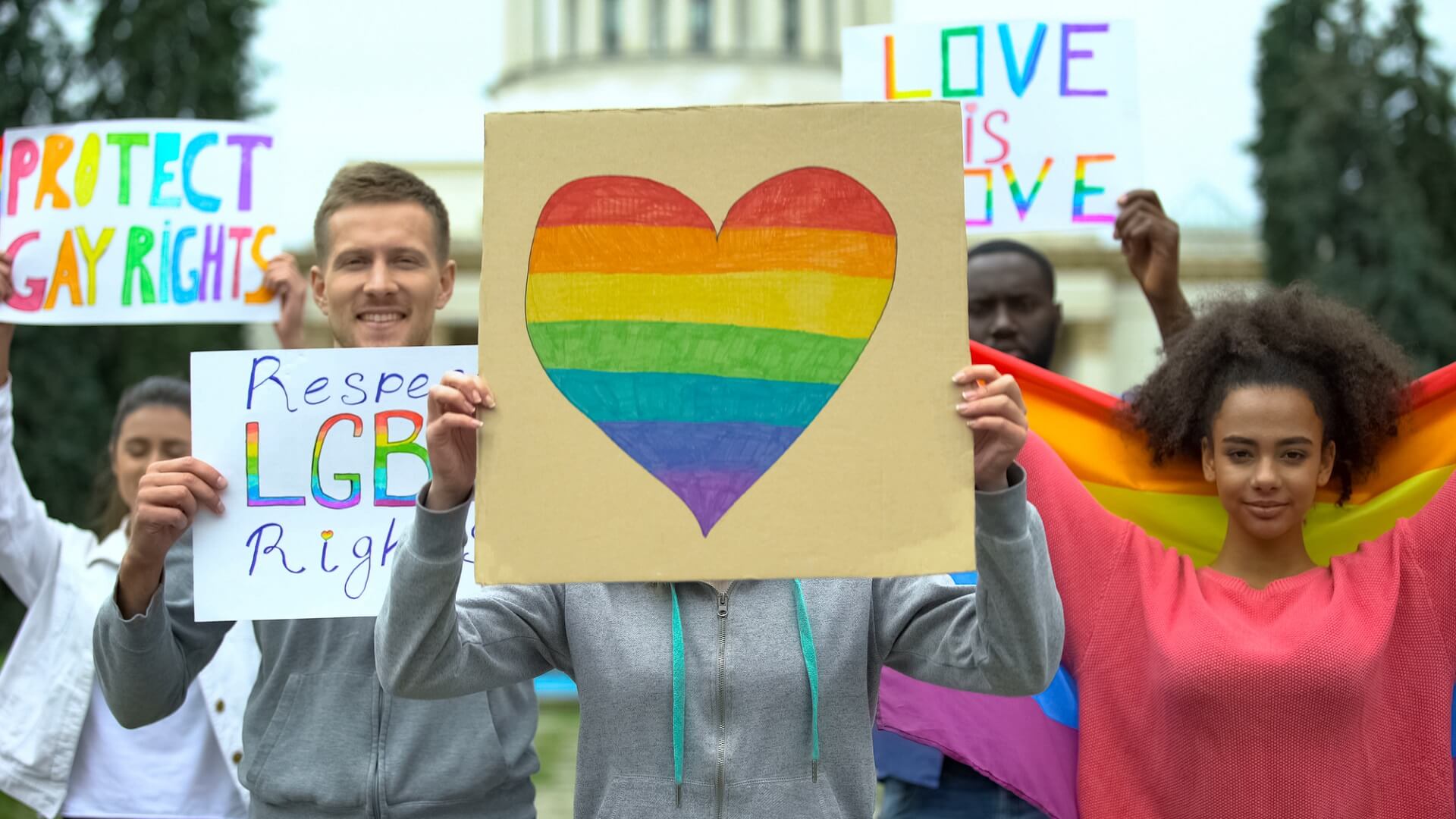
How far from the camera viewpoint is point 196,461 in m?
2.68

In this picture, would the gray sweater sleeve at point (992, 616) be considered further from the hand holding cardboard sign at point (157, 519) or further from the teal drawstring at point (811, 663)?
the hand holding cardboard sign at point (157, 519)

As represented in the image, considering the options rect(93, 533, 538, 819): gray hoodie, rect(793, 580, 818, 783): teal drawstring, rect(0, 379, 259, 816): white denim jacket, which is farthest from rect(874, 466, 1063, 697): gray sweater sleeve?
rect(0, 379, 259, 816): white denim jacket

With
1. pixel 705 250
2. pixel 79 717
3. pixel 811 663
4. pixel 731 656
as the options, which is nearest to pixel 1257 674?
pixel 811 663

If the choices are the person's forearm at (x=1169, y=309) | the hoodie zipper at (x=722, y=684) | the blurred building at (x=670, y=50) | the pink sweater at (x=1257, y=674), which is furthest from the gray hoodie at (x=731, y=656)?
the blurred building at (x=670, y=50)

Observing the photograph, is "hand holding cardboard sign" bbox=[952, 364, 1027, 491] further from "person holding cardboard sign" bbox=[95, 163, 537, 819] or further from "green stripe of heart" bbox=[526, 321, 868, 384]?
"person holding cardboard sign" bbox=[95, 163, 537, 819]

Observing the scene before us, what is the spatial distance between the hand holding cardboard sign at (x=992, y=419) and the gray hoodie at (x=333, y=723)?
87 cm

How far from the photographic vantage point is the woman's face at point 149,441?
3674mm

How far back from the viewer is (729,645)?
2.38 meters

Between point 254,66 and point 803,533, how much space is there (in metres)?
18.3

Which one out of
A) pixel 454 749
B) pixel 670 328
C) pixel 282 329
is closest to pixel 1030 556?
pixel 670 328

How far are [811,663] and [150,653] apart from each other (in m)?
1.08

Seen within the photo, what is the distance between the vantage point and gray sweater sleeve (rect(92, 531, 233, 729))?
2.61 metres

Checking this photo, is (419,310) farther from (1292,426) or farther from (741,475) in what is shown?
(1292,426)

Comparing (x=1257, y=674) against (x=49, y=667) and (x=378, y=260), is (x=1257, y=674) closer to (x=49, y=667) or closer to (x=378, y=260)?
(x=378, y=260)
